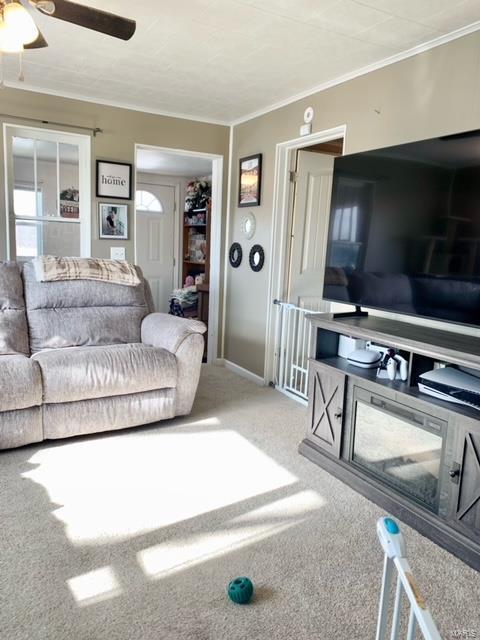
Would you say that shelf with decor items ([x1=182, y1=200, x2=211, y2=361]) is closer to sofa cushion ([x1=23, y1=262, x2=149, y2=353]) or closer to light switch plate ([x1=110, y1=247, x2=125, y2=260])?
light switch plate ([x1=110, y1=247, x2=125, y2=260])

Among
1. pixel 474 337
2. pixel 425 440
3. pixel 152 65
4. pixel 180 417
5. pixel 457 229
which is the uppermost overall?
pixel 152 65

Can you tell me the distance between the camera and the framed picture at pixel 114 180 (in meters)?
4.01

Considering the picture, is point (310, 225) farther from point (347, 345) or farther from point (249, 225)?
point (347, 345)

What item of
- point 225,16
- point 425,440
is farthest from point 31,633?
point 225,16

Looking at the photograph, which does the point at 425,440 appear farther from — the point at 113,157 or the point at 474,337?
the point at 113,157

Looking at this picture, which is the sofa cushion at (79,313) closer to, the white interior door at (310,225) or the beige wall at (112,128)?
the beige wall at (112,128)

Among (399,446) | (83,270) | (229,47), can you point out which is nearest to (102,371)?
(83,270)

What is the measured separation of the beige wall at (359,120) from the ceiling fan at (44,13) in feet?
5.16

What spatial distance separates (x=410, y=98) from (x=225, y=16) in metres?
1.10

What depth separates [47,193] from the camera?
391 cm

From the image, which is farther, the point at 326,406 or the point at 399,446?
the point at 326,406

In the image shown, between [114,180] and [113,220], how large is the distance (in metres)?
0.33

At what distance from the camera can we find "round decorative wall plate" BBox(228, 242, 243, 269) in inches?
174

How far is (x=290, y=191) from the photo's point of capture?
154 inches
